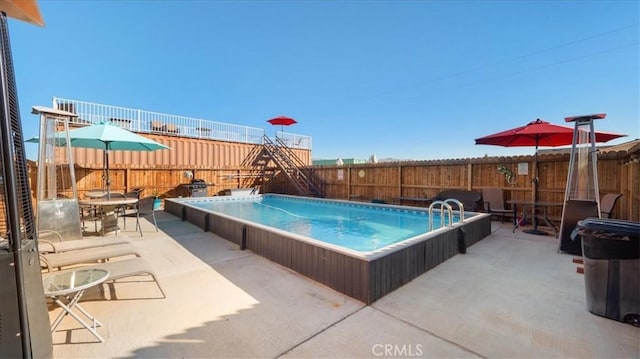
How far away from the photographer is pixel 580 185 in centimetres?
475

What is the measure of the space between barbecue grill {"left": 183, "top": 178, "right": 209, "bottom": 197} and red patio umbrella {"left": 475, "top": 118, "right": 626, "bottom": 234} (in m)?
9.72

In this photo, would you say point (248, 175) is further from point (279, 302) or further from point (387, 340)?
point (387, 340)

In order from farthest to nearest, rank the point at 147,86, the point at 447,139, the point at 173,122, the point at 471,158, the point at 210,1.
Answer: the point at 447,139 → the point at 147,86 → the point at 173,122 → the point at 210,1 → the point at 471,158

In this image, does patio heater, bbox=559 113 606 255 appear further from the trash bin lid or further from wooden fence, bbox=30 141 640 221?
the trash bin lid

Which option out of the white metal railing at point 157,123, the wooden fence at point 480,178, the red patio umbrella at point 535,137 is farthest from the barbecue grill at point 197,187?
the red patio umbrella at point 535,137

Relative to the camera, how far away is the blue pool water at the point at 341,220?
19.8 ft

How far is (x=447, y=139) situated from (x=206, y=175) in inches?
651

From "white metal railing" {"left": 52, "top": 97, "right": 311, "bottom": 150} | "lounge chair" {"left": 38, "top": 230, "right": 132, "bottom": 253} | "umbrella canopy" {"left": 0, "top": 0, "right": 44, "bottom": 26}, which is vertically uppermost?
"white metal railing" {"left": 52, "top": 97, "right": 311, "bottom": 150}

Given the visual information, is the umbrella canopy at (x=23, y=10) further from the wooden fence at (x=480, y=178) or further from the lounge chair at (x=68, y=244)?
the wooden fence at (x=480, y=178)

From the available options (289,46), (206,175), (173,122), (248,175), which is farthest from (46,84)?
(289,46)

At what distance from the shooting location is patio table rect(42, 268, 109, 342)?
85.8 inches

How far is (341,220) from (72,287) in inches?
248

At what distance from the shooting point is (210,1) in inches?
361

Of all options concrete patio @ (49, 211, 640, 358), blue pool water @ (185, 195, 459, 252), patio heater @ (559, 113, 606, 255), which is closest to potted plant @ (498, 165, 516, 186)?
blue pool water @ (185, 195, 459, 252)
